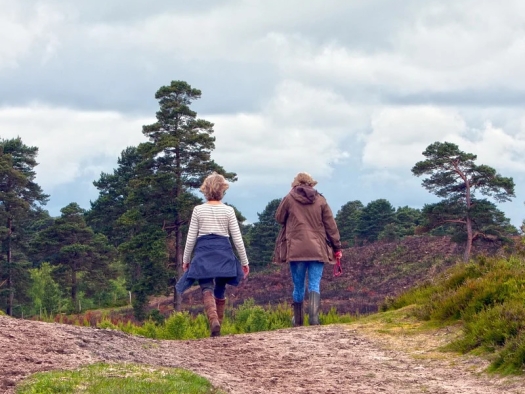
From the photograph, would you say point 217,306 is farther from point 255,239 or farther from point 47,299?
point 255,239

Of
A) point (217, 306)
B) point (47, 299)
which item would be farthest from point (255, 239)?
point (217, 306)

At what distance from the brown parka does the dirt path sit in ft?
5.23

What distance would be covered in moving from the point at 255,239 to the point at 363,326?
52.6 meters

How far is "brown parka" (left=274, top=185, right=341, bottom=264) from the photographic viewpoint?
36.6 feet

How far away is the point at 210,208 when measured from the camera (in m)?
10.5

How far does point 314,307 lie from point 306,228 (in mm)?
1211

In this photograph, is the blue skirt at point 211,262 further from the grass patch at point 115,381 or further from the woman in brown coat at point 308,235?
the grass patch at point 115,381

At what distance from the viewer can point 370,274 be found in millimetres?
44688

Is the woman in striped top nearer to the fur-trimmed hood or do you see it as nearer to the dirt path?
the dirt path

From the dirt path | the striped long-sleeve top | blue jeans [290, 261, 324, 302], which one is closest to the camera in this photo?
the dirt path

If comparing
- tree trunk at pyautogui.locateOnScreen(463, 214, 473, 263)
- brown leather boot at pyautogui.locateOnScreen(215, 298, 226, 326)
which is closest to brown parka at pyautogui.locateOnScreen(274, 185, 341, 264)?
brown leather boot at pyautogui.locateOnScreen(215, 298, 226, 326)

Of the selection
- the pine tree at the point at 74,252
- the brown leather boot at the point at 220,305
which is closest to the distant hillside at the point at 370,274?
the pine tree at the point at 74,252

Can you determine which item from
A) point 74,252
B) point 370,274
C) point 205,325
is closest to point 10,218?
point 74,252

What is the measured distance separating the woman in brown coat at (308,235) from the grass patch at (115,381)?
4596 mm
